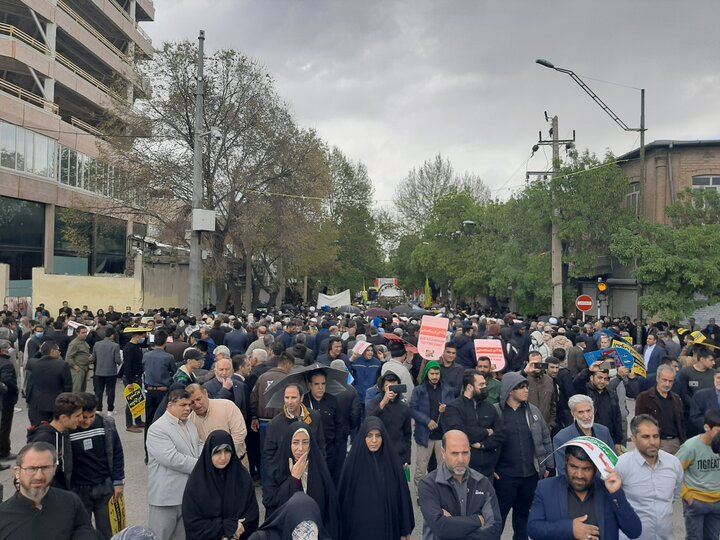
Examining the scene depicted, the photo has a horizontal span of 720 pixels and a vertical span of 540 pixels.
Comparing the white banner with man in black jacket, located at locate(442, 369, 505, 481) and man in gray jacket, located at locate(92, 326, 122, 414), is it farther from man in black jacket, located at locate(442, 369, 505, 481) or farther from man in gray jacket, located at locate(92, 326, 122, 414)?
man in black jacket, located at locate(442, 369, 505, 481)

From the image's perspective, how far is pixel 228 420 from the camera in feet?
19.8

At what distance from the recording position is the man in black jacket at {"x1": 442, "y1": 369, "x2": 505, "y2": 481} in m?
6.15

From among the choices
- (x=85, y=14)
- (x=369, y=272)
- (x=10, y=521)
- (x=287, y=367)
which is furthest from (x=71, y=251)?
(x=10, y=521)

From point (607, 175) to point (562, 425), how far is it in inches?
811

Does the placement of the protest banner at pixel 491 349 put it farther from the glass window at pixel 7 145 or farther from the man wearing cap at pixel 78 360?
the glass window at pixel 7 145

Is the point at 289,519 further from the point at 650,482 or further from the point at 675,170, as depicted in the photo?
the point at 675,170

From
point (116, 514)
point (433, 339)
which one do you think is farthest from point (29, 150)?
point (116, 514)

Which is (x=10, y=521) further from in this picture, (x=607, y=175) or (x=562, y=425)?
(x=607, y=175)

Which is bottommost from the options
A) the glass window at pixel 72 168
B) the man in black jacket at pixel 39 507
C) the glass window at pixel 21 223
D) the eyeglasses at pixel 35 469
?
the man in black jacket at pixel 39 507

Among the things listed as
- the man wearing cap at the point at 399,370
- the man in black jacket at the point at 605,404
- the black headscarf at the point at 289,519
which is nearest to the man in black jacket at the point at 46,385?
the man wearing cap at the point at 399,370

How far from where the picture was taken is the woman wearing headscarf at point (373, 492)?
5043 mm

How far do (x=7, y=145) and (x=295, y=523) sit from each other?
1168 inches

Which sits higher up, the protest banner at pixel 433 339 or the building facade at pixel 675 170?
the building facade at pixel 675 170

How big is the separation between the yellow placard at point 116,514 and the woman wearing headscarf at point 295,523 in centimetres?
209
